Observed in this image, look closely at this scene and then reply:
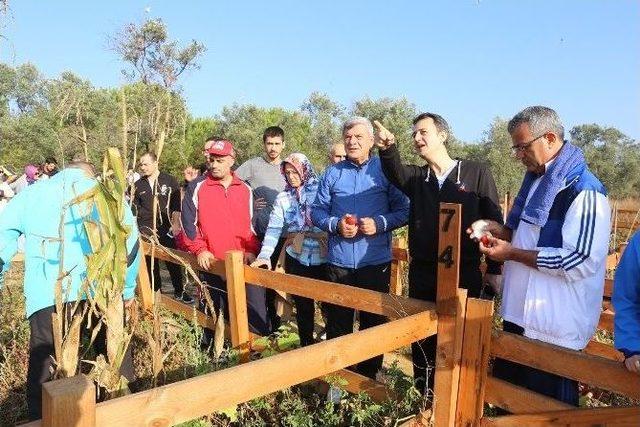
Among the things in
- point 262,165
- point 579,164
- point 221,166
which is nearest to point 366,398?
point 579,164

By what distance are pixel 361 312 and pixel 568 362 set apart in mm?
1764

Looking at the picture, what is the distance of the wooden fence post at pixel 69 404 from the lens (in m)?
1.23

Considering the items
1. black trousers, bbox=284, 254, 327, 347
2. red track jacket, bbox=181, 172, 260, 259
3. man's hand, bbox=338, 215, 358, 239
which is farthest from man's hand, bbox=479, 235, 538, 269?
red track jacket, bbox=181, 172, 260, 259

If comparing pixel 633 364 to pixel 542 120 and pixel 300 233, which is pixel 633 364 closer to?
pixel 542 120

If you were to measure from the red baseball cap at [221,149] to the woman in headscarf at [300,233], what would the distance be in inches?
21.4

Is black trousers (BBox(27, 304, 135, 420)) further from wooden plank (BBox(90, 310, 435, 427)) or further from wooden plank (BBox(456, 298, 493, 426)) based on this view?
wooden plank (BBox(456, 298, 493, 426))

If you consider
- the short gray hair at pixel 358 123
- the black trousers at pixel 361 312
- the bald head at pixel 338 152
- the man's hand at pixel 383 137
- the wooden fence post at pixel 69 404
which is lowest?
the black trousers at pixel 361 312

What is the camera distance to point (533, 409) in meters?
2.09

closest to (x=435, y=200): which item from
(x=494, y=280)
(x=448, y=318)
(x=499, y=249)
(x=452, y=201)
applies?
(x=452, y=201)

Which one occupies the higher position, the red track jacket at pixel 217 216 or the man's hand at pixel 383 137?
the man's hand at pixel 383 137

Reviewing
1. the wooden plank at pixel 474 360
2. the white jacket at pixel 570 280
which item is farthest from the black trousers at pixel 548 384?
the wooden plank at pixel 474 360

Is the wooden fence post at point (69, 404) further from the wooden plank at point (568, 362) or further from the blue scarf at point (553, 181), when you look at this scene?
the blue scarf at point (553, 181)

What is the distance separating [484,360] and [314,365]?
80 centimetres

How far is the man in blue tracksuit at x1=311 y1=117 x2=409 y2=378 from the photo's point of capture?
11.3 feet
